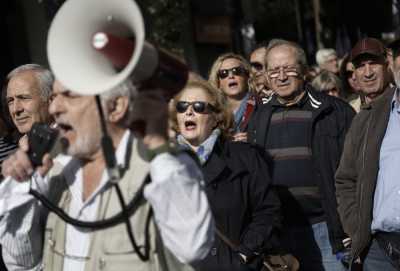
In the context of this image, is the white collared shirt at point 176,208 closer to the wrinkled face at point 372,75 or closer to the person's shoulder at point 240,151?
the person's shoulder at point 240,151

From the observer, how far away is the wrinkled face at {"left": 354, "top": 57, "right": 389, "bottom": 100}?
6340 millimetres

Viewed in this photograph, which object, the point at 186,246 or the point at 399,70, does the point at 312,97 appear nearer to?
the point at 399,70

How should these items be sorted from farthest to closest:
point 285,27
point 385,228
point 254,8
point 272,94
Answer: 1. point 285,27
2. point 254,8
3. point 272,94
4. point 385,228

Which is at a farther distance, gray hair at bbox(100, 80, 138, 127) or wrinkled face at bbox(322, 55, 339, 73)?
wrinkled face at bbox(322, 55, 339, 73)

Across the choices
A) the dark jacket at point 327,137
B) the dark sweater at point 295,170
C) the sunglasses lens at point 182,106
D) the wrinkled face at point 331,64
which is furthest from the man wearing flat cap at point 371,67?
the wrinkled face at point 331,64

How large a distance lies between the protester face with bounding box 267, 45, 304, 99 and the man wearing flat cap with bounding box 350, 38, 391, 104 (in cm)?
57

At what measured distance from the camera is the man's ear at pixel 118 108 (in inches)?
116

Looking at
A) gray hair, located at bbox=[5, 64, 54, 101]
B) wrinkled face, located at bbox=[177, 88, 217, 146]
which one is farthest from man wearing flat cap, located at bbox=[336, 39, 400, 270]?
gray hair, located at bbox=[5, 64, 54, 101]

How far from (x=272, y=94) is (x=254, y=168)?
1.36 meters

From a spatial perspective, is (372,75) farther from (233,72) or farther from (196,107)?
(196,107)

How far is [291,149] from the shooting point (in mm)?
5805

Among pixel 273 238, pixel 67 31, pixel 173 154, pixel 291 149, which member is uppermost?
pixel 67 31

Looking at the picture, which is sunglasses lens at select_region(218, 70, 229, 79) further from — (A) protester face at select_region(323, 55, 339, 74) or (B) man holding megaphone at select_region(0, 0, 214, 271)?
(A) protester face at select_region(323, 55, 339, 74)

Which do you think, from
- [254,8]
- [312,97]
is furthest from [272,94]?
[254,8]
